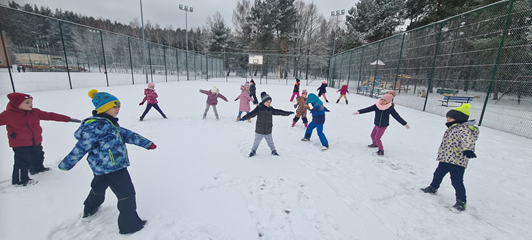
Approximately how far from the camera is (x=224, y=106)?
31.3 ft

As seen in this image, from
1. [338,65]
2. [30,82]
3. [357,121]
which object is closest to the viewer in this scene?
[357,121]

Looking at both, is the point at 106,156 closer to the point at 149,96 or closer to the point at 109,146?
the point at 109,146

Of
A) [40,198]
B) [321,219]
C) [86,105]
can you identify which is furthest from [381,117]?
[86,105]

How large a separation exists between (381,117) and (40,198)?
5.78m

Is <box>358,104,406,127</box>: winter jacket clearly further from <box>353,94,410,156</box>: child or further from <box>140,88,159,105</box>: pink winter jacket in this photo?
<box>140,88,159,105</box>: pink winter jacket

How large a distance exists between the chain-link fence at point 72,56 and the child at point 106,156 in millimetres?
11423

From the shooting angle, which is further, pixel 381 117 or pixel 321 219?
pixel 381 117

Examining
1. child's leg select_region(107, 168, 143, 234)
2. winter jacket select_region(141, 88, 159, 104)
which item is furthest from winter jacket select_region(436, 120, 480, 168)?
winter jacket select_region(141, 88, 159, 104)

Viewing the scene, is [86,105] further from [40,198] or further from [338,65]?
[338,65]

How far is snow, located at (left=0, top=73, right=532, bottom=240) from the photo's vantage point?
2283mm

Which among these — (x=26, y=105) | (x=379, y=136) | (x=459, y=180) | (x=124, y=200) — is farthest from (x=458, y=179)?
(x=26, y=105)

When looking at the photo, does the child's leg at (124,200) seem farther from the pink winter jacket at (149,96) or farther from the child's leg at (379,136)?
the pink winter jacket at (149,96)

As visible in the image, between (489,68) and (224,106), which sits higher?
(489,68)

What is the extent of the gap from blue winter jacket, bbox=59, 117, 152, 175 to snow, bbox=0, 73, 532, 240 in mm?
731
